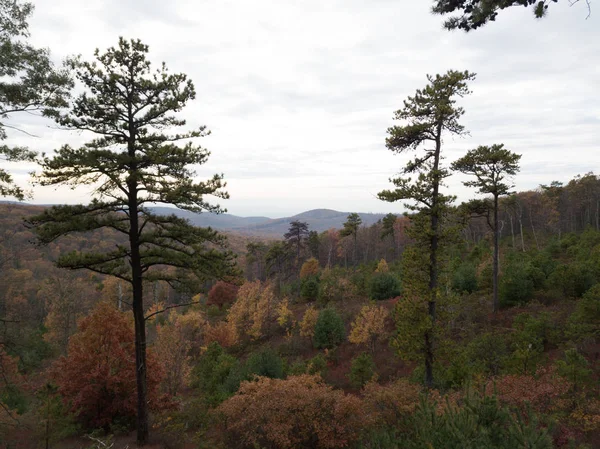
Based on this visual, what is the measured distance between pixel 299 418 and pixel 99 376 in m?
7.53

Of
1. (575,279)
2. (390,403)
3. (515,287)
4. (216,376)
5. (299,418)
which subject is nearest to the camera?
(299,418)

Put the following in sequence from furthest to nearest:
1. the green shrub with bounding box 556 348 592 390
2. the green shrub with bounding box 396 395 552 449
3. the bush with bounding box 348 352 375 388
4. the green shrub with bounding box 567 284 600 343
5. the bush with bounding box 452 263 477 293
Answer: the bush with bounding box 452 263 477 293 → the bush with bounding box 348 352 375 388 → the green shrub with bounding box 567 284 600 343 → the green shrub with bounding box 556 348 592 390 → the green shrub with bounding box 396 395 552 449

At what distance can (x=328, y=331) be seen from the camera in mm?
25375

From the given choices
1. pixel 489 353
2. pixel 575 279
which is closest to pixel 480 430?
pixel 489 353

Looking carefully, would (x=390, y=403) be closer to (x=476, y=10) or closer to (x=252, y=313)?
(x=476, y=10)

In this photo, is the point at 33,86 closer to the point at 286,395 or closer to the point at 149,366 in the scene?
the point at 149,366

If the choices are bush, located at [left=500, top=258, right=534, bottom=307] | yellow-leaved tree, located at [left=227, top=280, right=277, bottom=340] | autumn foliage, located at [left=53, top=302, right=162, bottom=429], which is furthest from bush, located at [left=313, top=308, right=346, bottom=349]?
autumn foliage, located at [left=53, top=302, right=162, bottom=429]

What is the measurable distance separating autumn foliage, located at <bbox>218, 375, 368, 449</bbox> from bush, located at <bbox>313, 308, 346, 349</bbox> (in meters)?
15.1

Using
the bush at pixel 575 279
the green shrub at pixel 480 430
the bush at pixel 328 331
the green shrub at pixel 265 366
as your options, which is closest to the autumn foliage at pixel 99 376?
the green shrub at pixel 265 366

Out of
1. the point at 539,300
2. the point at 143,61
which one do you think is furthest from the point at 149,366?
the point at 539,300

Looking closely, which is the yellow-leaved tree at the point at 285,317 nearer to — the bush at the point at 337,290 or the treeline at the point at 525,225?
the bush at the point at 337,290

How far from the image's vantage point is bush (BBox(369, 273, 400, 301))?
3078 cm

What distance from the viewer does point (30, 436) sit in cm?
1296

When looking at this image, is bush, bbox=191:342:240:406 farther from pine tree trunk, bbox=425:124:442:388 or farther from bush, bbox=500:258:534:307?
bush, bbox=500:258:534:307
